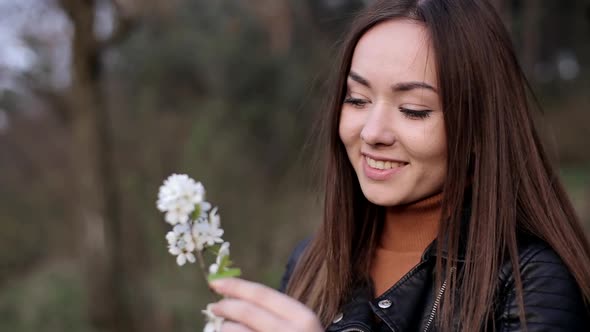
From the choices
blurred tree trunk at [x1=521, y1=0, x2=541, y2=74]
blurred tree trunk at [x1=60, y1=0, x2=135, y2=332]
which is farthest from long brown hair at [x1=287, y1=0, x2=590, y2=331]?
blurred tree trunk at [x1=60, y1=0, x2=135, y2=332]

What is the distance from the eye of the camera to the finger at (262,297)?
1.48 m

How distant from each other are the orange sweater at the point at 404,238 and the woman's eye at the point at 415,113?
29 centimetres

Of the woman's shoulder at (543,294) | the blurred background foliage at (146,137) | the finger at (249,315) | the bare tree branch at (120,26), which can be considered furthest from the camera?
the blurred background foliage at (146,137)

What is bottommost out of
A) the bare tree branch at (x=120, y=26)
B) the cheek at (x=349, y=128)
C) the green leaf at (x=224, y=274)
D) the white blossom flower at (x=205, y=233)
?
the green leaf at (x=224, y=274)

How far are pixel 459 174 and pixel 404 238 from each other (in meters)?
0.35

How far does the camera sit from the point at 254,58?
9.67 metres

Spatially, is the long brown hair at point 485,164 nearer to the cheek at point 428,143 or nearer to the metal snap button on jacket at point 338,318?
the cheek at point 428,143

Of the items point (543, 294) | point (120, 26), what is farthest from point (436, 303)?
point (120, 26)

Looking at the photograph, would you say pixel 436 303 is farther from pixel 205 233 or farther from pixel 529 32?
pixel 529 32

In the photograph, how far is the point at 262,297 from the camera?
4.89 ft

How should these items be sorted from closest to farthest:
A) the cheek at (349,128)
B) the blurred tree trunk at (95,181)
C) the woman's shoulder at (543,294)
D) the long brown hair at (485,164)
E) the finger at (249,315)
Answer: the finger at (249,315), the woman's shoulder at (543,294), the long brown hair at (485,164), the cheek at (349,128), the blurred tree trunk at (95,181)

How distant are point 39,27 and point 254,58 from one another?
298cm

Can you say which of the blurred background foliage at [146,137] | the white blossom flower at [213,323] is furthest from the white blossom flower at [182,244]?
the blurred background foliage at [146,137]

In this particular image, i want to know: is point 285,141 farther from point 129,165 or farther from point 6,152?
point 6,152
